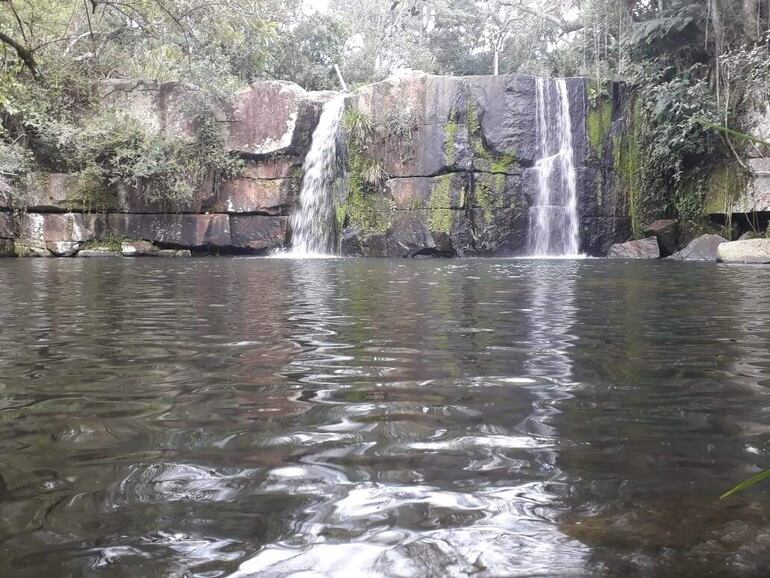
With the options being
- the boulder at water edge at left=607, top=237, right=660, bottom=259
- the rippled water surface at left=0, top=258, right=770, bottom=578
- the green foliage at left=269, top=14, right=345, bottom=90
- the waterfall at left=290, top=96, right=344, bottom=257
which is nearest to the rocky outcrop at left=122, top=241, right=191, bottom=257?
the waterfall at left=290, top=96, right=344, bottom=257

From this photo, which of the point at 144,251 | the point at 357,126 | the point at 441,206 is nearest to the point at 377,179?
the point at 357,126

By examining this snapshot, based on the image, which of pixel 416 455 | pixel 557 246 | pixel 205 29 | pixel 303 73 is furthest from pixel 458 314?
pixel 303 73

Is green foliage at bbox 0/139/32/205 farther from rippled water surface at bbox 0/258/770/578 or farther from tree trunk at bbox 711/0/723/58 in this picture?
tree trunk at bbox 711/0/723/58

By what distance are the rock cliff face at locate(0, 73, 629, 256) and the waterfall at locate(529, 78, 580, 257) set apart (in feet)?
0.78

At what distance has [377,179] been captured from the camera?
1817 cm

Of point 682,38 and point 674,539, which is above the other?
point 682,38

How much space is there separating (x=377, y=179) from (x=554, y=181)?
4754mm

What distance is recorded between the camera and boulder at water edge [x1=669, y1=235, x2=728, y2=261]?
47.6 feet

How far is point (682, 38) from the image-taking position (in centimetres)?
1748

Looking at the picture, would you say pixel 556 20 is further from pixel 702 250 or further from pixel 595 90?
pixel 702 250

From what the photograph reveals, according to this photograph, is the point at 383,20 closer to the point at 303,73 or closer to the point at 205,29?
the point at 303,73

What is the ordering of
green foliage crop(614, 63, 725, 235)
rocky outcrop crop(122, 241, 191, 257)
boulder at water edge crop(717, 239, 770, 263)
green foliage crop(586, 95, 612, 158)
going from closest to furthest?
boulder at water edge crop(717, 239, 770, 263)
green foliage crop(614, 63, 725, 235)
rocky outcrop crop(122, 241, 191, 257)
green foliage crop(586, 95, 612, 158)

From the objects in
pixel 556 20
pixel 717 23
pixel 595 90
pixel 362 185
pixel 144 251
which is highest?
pixel 556 20

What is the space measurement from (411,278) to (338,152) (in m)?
10.5
